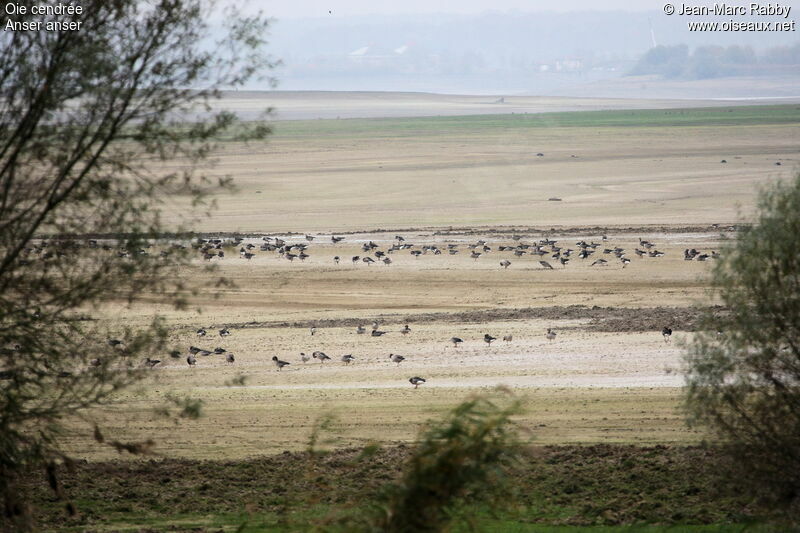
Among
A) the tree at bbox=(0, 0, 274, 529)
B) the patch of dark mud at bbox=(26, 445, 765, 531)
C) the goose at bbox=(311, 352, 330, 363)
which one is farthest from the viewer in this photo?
the goose at bbox=(311, 352, 330, 363)

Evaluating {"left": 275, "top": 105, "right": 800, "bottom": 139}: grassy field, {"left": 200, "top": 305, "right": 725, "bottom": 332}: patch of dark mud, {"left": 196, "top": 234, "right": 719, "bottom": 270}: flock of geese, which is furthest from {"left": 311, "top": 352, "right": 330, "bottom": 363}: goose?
{"left": 275, "top": 105, "right": 800, "bottom": 139}: grassy field

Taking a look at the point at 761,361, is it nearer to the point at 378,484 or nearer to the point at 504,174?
the point at 378,484

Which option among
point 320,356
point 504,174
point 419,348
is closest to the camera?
point 320,356

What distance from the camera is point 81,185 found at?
11.7 meters

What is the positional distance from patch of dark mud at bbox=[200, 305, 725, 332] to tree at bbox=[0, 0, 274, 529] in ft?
70.1

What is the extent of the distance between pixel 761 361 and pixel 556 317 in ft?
67.7

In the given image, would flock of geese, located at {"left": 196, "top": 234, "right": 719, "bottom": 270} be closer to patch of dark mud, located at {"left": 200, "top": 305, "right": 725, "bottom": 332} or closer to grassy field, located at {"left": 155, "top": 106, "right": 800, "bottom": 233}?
grassy field, located at {"left": 155, "top": 106, "right": 800, "bottom": 233}

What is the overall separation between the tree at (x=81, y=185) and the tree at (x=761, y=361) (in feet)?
22.0

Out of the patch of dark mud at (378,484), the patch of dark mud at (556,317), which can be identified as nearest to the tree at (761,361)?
the patch of dark mud at (378,484)

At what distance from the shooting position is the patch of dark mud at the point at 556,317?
32125 mm

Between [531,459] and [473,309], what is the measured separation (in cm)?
1838

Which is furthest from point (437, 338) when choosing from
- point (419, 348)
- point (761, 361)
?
point (761, 361)

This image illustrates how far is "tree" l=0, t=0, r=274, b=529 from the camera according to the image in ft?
37.5

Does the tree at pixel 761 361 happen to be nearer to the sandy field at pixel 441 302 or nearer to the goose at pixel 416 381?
the sandy field at pixel 441 302
